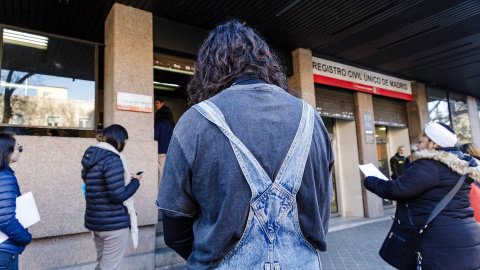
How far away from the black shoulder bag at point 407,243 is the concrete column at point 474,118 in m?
12.6

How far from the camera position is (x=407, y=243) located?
249 centimetres

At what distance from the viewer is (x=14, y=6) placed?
511cm

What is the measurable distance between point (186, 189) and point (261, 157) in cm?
30

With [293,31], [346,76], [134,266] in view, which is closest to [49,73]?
[134,266]

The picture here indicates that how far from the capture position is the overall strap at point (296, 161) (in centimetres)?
104

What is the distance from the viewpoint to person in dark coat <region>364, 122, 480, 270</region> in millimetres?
2320

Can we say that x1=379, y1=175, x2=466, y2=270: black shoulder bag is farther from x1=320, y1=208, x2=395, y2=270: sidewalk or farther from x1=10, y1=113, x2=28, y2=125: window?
x1=10, y1=113, x2=28, y2=125: window

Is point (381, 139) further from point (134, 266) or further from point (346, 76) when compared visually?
point (134, 266)

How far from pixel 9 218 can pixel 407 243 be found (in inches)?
128

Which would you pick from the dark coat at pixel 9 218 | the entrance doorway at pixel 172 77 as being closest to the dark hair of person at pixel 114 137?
the dark coat at pixel 9 218

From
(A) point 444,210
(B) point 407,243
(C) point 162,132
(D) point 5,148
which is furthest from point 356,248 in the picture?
(D) point 5,148

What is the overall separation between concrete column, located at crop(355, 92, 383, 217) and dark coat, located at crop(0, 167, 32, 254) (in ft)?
27.6

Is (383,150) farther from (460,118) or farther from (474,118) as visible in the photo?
(474,118)

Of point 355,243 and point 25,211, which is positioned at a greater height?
point 25,211
